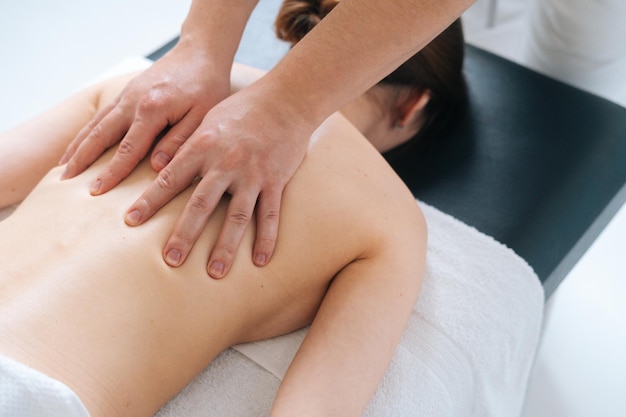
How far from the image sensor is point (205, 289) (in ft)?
3.47

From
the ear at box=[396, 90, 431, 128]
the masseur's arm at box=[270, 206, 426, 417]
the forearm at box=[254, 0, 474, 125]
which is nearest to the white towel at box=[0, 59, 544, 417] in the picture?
the masseur's arm at box=[270, 206, 426, 417]

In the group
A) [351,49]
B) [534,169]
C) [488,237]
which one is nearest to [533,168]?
[534,169]

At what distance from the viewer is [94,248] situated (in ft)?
3.34

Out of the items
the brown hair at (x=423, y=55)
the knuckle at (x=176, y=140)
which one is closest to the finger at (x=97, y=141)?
the knuckle at (x=176, y=140)

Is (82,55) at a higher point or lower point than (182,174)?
lower

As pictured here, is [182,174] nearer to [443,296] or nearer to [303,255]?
[303,255]

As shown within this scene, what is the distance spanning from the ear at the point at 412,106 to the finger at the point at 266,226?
511 millimetres

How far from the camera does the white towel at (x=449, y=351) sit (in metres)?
1.16

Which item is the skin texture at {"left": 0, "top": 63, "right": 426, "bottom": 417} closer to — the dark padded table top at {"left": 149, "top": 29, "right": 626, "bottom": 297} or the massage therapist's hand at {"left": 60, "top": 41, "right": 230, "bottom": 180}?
the massage therapist's hand at {"left": 60, "top": 41, "right": 230, "bottom": 180}

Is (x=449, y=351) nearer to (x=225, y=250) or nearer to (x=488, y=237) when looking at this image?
(x=488, y=237)

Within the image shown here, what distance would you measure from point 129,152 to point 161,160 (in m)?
0.06

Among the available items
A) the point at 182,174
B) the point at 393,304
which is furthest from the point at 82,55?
the point at 393,304

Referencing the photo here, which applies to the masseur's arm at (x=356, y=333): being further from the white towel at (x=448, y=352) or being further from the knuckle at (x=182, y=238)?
the knuckle at (x=182, y=238)

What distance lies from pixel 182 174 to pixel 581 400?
1234 mm
